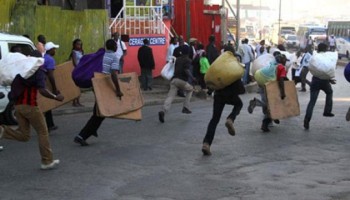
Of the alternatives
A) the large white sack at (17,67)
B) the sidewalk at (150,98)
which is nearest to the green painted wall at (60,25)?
the sidewalk at (150,98)

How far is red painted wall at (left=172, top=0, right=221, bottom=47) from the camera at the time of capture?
24.0 metres

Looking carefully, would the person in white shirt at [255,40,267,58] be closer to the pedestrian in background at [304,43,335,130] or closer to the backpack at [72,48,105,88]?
the pedestrian in background at [304,43,335,130]

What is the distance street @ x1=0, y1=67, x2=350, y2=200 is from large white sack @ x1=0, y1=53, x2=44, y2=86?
121 cm

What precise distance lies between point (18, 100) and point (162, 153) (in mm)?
2304

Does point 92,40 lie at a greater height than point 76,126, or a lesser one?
greater

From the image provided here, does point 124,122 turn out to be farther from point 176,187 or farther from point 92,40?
point 92,40

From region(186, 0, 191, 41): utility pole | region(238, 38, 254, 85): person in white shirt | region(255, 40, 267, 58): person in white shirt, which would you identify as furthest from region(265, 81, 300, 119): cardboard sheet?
region(186, 0, 191, 41): utility pole

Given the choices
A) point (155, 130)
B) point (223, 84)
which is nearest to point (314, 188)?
point (223, 84)

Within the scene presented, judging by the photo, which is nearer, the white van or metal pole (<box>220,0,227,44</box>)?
the white van

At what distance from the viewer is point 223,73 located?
820 centimetres

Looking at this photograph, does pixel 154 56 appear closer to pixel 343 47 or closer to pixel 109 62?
pixel 109 62

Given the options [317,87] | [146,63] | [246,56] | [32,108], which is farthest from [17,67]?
[246,56]

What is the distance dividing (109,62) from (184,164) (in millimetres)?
2273

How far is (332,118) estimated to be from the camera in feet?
40.1
